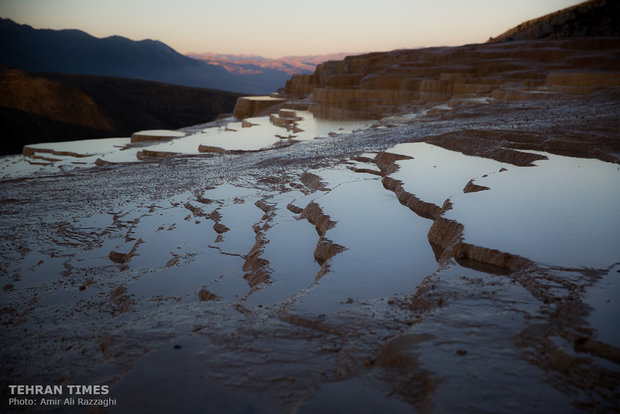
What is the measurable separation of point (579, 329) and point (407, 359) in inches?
30.2

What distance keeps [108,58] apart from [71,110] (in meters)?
86.1

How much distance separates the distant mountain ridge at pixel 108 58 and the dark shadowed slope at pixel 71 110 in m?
56.5

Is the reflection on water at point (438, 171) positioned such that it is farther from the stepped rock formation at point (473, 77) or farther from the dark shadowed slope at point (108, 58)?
the dark shadowed slope at point (108, 58)

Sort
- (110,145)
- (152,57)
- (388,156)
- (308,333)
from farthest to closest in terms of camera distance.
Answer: (152,57), (110,145), (388,156), (308,333)

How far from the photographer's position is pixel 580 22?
1251 inches

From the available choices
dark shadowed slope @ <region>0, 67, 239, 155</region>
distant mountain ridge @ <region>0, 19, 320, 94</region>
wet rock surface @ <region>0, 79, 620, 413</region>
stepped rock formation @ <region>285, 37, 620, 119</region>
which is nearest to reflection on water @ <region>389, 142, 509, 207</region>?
wet rock surface @ <region>0, 79, 620, 413</region>

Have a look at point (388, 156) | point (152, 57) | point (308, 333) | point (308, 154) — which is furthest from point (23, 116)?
point (152, 57)

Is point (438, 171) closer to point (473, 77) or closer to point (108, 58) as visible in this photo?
point (473, 77)

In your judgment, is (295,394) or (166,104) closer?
(295,394)

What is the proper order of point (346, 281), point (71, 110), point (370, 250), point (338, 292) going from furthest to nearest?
point (71, 110) < point (370, 250) < point (346, 281) < point (338, 292)

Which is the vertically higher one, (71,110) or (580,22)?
(580,22)

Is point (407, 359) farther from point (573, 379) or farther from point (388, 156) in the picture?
point (388, 156)

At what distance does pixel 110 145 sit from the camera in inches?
615

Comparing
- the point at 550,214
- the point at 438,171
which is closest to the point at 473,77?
the point at 438,171
